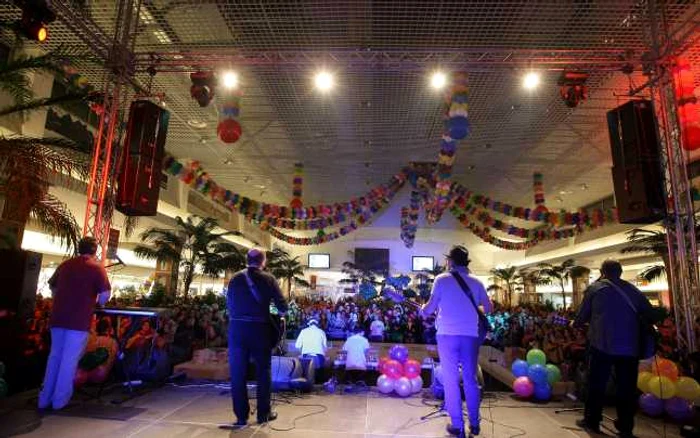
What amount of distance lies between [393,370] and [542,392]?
1692mm

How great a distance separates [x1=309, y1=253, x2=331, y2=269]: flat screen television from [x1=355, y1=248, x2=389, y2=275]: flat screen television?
174 cm

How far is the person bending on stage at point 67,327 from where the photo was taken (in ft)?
12.4

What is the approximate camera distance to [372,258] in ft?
80.3

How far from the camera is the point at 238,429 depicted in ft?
11.3

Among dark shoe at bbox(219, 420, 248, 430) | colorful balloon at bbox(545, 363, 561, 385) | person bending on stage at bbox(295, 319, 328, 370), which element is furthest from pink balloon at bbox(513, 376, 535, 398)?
dark shoe at bbox(219, 420, 248, 430)

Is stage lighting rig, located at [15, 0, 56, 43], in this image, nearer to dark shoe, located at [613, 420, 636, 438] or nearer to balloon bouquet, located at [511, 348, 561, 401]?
balloon bouquet, located at [511, 348, 561, 401]

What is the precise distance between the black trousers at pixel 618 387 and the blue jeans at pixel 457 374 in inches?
45.8

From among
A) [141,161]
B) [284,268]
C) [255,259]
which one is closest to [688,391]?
[255,259]

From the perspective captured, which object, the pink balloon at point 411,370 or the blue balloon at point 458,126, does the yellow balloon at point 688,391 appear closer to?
the pink balloon at point 411,370

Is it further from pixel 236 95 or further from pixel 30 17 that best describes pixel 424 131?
pixel 30 17

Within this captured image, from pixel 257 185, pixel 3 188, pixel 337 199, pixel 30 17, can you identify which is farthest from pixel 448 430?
pixel 337 199

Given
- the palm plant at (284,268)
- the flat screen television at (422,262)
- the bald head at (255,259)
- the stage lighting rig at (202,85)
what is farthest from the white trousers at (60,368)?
the flat screen television at (422,262)

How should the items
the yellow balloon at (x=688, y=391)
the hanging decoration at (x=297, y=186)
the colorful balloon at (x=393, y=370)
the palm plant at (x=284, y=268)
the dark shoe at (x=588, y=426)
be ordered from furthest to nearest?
the palm plant at (x=284, y=268)
the hanging decoration at (x=297, y=186)
the colorful balloon at (x=393, y=370)
the yellow balloon at (x=688, y=391)
the dark shoe at (x=588, y=426)

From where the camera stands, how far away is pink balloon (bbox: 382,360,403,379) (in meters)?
5.07
